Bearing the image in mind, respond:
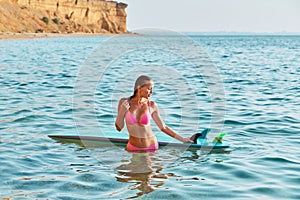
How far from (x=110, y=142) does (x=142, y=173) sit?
213 centimetres

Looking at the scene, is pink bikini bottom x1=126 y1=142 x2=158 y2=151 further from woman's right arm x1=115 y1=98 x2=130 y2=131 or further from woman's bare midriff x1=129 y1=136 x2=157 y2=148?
woman's right arm x1=115 y1=98 x2=130 y2=131

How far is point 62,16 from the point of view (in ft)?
420

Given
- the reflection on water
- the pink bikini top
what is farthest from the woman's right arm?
the reflection on water

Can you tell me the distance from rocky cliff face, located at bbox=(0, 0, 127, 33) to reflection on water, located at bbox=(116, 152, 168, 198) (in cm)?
7493

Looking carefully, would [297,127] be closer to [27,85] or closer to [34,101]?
[34,101]

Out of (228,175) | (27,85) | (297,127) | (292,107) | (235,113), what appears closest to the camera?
(228,175)

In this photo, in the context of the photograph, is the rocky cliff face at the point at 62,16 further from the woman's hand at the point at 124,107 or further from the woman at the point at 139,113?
the woman's hand at the point at 124,107

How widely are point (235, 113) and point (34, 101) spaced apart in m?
6.66

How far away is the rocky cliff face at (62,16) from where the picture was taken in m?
91.9

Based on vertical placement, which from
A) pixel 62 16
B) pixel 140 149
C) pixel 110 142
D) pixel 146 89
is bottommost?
pixel 110 142

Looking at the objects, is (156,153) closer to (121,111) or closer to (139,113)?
(139,113)

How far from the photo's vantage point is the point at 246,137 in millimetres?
10500

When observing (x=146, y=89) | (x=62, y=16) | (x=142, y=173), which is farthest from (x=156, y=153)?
(x=62, y=16)

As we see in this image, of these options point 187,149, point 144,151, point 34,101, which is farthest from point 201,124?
point 34,101
